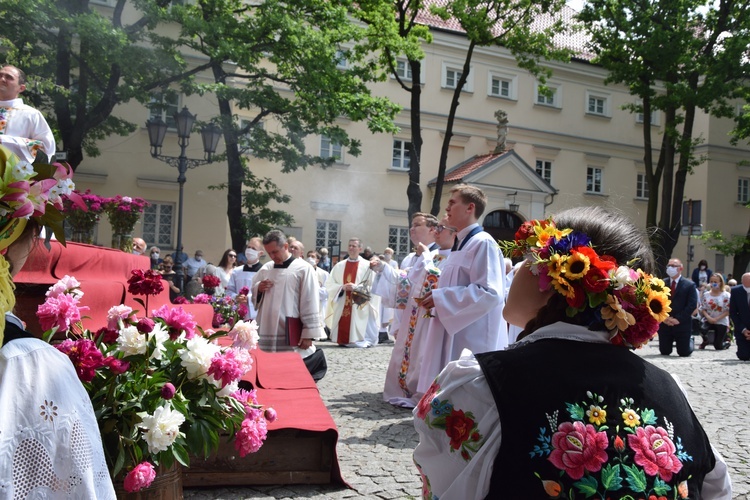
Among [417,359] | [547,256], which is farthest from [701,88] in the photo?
[547,256]

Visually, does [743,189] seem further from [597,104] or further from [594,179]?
[597,104]

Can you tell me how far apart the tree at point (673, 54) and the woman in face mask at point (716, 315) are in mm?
8049

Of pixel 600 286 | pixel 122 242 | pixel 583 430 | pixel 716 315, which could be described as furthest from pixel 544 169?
pixel 583 430

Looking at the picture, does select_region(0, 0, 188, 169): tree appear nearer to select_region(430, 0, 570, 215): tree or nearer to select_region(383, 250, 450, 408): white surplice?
select_region(430, 0, 570, 215): tree

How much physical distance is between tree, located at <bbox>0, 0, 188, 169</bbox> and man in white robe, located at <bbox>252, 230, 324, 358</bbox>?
982 cm

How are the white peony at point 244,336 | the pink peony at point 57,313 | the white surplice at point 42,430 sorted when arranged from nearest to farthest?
1. the white surplice at point 42,430
2. the pink peony at point 57,313
3. the white peony at point 244,336

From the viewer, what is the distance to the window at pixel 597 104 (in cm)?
3384

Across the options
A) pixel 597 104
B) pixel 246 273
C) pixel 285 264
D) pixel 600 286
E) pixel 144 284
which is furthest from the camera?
pixel 597 104

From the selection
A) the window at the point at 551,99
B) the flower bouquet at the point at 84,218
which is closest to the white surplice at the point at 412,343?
the flower bouquet at the point at 84,218

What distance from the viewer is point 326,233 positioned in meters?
27.8

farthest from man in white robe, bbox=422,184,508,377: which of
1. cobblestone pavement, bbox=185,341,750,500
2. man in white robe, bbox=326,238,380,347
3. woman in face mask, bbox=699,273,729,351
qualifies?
woman in face mask, bbox=699,273,729,351

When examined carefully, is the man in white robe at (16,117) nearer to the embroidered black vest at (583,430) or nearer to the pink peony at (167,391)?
the pink peony at (167,391)

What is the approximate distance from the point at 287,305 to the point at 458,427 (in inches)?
261

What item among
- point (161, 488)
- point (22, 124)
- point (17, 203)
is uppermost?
point (22, 124)
